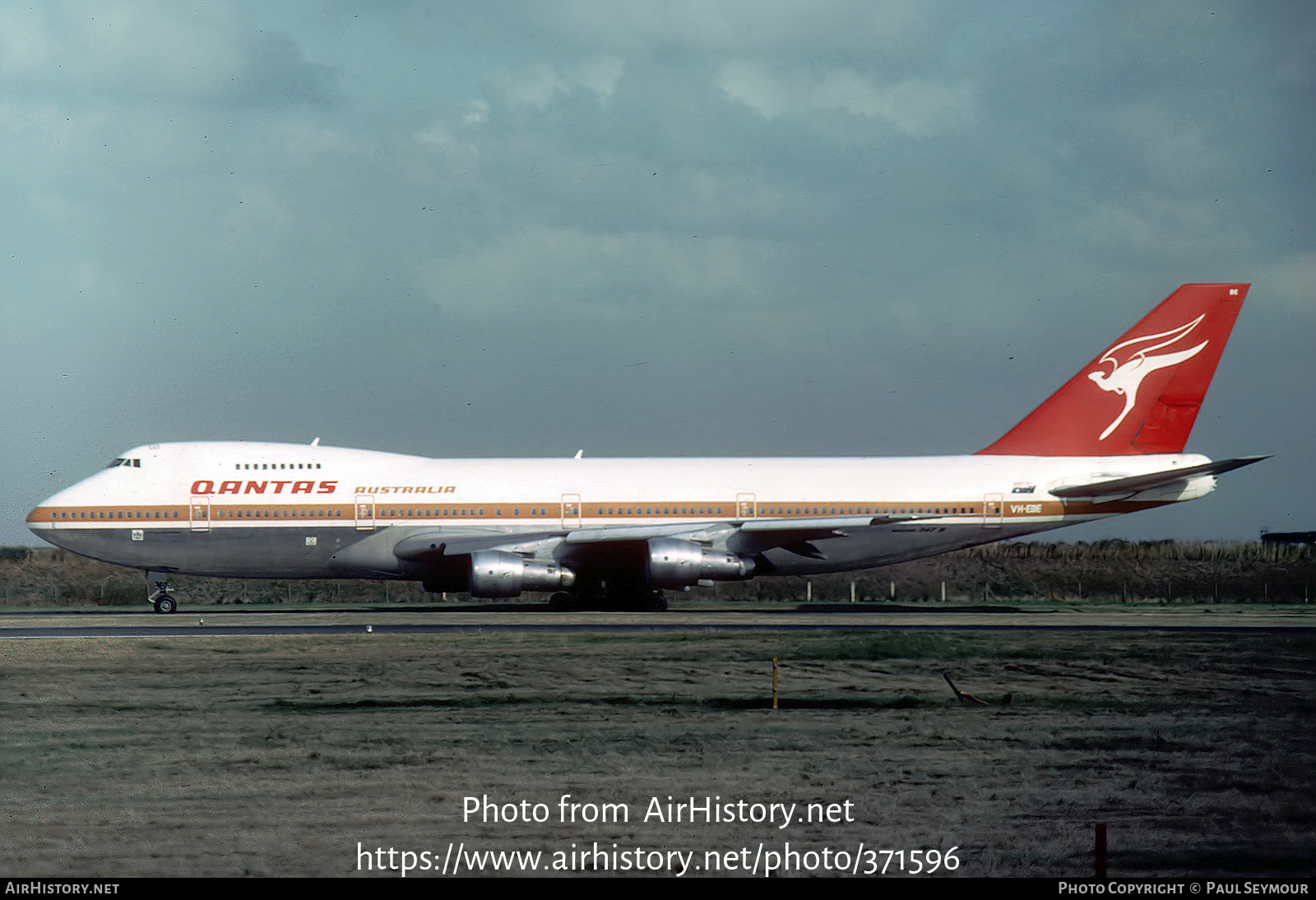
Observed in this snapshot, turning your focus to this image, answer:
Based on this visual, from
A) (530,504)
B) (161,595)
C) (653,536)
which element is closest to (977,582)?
(653,536)

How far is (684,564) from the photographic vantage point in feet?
109

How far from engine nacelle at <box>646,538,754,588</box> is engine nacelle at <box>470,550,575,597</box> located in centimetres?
242

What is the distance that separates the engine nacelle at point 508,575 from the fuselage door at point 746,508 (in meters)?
5.31

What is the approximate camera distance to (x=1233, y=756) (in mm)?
12961

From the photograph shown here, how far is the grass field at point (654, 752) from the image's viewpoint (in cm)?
952

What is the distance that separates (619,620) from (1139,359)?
17.9m

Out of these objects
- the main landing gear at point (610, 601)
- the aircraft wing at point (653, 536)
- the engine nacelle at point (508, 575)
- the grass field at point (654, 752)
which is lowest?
the grass field at point (654, 752)

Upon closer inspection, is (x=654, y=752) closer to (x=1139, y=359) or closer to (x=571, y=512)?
(x=571, y=512)

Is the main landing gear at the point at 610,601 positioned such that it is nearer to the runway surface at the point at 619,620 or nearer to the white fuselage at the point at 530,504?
the runway surface at the point at 619,620

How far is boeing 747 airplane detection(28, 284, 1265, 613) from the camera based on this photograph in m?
34.5

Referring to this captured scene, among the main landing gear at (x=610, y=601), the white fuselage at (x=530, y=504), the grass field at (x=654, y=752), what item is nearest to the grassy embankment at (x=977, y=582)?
the white fuselage at (x=530, y=504)

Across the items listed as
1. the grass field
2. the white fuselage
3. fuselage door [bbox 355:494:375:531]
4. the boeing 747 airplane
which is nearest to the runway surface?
the boeing 747 airplane

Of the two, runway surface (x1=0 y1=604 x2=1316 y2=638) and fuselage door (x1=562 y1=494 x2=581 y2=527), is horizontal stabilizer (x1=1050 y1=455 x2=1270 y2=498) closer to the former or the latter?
runway surface (x1=0 y1=604 x2=1316 y2=638)
